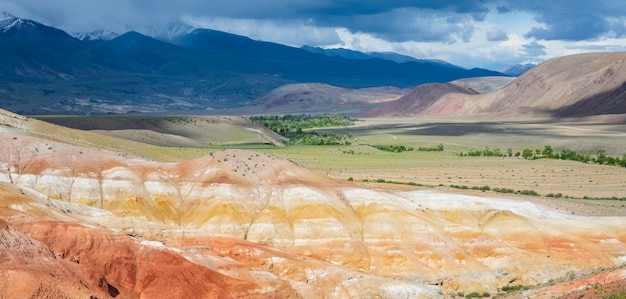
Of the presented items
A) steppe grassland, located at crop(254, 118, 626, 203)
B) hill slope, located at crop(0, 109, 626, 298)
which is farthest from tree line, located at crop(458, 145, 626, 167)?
hill slope, located at crop(0, 109, 626, 298)

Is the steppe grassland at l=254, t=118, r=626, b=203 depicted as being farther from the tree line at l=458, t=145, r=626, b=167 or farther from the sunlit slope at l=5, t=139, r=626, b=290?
the sunlit slope at l=5, t=139, r=626, b=290

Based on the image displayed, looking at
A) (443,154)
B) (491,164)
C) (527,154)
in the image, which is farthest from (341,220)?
(527,154)

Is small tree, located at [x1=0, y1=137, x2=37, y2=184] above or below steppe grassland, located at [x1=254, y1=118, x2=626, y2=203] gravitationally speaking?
above

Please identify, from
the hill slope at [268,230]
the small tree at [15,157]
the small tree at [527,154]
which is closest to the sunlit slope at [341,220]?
the hill slope at [268,230]

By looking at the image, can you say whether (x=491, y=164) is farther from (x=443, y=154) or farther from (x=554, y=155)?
(x=443, y=154)

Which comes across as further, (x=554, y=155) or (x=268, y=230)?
(x=554, y=155)

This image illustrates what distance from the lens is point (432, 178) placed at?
10644cm

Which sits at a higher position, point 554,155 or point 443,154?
point 554,155

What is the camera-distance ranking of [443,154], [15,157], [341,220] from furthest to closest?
1. [443,154]
2. [15,157]
3. [341,220]

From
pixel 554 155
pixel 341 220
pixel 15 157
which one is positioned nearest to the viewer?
pixel 341 220

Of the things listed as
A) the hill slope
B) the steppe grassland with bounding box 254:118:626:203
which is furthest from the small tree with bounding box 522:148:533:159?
the hill slope

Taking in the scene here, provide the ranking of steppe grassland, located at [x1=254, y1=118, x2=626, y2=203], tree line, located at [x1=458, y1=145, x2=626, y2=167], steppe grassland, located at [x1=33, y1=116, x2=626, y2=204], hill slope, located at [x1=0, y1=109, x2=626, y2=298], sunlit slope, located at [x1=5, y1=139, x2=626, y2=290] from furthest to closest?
tree line, located at [x1=458, y1=145, x2=626, y2=167] < steppe grassland, located at [x1=254, y1=118, x2=626, y2=203] < steppe grassland, located at [x1=33, y1=116, x2=626, y2=204] < sunlit slope, located at [x1=5, y1=139, x2=626, y2=290] < hill slope, located at [x1=0, y1=109, x2=626, y2=298]

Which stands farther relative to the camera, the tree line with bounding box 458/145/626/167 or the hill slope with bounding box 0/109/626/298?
the tree line with bounding box 458/145/626/167

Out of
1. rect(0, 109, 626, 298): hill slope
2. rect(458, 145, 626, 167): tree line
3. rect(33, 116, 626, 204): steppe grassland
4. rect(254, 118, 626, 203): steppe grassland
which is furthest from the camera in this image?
rect(458, 145, 626, 167): tree line
